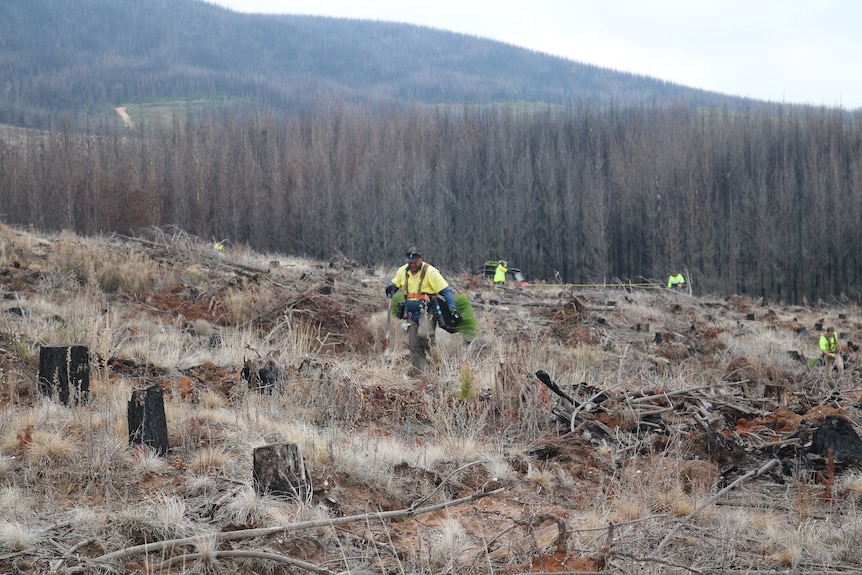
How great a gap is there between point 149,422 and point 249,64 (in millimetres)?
147307

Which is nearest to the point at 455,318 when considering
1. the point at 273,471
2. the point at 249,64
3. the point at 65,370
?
the point at 65,370

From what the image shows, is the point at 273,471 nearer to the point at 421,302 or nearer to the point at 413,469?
the point at 413,469

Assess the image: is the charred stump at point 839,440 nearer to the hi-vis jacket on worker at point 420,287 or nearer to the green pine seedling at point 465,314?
the hi-vis jacket on worker at point 420,287

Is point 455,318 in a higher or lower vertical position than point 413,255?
lower

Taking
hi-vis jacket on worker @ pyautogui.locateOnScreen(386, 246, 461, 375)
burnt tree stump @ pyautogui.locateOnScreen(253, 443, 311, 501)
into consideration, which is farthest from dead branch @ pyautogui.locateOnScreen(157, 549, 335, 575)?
hi-vis jacket on worker @ pyautogui.locateOnScreen(386, 246, 461, 375)

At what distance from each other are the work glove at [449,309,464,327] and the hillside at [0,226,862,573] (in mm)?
850

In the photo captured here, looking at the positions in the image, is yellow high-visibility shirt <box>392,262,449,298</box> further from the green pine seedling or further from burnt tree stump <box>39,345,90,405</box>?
burnt tree stump <box>39,345,90,405</box>

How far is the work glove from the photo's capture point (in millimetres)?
10469

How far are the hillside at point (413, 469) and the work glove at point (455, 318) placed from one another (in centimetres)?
85

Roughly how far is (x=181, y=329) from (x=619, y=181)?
42.4 m

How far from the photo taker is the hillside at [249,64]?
116 meters

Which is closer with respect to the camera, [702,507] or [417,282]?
[702,507]

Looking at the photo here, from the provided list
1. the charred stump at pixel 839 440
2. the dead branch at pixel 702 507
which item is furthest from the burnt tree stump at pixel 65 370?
the charred stump at pixel 839 440

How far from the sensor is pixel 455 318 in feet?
34.4
